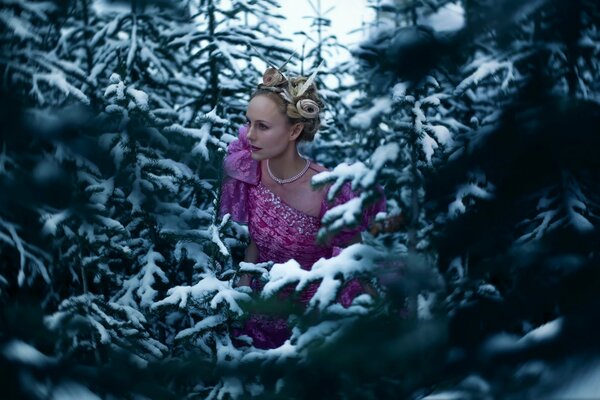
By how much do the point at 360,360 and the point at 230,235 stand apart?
3.00 m

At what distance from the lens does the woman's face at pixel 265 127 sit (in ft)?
10.5

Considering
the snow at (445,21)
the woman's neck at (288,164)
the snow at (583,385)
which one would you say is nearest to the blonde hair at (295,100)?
the woman's neck at (288,164)

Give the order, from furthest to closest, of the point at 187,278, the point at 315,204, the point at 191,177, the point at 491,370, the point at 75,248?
the point at 187,278 → the point at 315,204 → the point at 191,177 → the point at 75,248 → the point at 491,370

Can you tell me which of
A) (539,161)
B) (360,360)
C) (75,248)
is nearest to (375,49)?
(539,161)

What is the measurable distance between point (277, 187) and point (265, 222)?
21 centimetres

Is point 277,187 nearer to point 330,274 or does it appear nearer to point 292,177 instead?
point 292,177

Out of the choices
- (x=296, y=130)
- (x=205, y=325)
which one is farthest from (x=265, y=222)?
(x=205, y=325)

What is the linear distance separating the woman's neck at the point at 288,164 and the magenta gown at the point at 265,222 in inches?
4.8

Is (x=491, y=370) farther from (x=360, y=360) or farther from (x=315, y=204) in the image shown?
(x=315, y=204)

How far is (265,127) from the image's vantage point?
322 centimetres

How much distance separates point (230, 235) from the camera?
3.67 m

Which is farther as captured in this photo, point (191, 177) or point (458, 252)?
point (191, 177)

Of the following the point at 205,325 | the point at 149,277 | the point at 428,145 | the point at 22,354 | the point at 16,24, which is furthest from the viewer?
the point at 149,277

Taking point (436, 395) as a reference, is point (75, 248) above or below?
above
